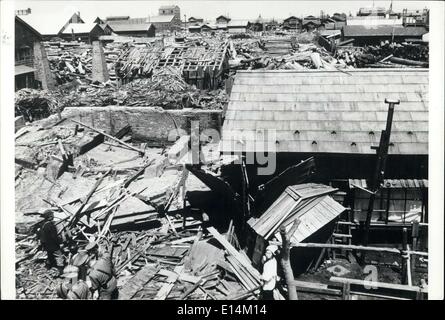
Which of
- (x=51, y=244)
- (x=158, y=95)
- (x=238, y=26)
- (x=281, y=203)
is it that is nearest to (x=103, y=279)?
(x=51, y=244)

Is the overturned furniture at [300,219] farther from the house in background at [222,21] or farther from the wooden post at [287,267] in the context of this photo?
the house in background at [222,21]

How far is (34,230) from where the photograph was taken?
40.1 feet

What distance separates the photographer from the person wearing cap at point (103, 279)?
29.5ft

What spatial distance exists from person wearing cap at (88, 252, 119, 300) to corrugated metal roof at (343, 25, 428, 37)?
48.3 metres

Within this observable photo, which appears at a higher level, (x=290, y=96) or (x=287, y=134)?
(x=290, y=96)

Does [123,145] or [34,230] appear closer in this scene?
[34,230]

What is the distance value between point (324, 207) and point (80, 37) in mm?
53085

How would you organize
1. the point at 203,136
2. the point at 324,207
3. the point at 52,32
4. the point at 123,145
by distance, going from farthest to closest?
the point at 52,32 → the point at 203,136 → the point at 123,145 → the point at 324,207

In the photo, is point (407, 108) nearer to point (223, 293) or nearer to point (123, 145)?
point (223, 293)

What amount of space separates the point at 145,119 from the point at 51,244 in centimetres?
1268

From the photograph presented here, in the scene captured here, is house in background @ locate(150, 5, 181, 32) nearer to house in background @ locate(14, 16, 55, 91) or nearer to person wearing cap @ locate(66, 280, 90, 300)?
house in background @ locate(14, 16, 55, 91)

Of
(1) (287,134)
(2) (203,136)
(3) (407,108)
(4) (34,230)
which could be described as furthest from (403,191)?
(2) (203,136)

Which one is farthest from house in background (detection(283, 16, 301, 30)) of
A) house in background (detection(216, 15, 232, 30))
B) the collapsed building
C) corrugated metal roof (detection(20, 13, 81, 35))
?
the collapsed building

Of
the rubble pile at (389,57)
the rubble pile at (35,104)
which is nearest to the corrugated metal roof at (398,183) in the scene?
the rubble pile at (389,57)
